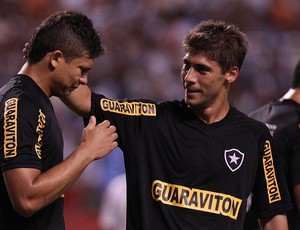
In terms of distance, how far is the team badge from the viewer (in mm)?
3732

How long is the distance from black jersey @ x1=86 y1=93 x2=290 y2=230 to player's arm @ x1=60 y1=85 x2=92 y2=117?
0.12ft

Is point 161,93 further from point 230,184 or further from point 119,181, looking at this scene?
point 230,184

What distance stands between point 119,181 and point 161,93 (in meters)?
1.88

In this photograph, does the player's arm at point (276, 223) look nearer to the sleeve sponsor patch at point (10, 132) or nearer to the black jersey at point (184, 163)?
the black jersey at point (184, 163)

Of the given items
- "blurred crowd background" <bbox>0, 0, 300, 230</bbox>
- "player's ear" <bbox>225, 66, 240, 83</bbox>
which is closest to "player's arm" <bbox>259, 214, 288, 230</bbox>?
"player's ear" <bbox>225, 66, 240, 83</bbox>

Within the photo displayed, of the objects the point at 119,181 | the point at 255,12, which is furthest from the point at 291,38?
the point at 119,181

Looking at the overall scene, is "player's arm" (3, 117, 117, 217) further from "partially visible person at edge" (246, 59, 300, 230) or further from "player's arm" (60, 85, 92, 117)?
"partially visible person at edge" (246, 59, 300, 230)

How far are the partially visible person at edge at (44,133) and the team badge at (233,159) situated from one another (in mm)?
748

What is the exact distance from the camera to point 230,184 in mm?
3707

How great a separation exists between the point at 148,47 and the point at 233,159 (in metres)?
5.11

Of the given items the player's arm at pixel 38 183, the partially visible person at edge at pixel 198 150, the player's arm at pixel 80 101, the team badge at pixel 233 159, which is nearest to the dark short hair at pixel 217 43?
the partially visible person at edge at pixel 198 150

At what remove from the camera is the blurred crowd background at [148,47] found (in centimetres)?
792

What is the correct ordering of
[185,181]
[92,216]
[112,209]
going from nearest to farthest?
[185,181] → [112,209] → [92,216]

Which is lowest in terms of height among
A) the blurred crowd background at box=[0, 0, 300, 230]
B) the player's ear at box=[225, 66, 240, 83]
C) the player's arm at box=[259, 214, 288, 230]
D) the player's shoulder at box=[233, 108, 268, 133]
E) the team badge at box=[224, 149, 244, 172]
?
the player's arm at box=[259, 214, 288, 230]
